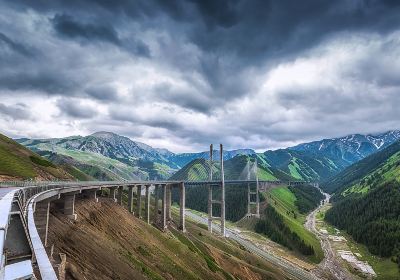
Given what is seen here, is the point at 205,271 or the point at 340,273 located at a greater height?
the point at 205,271

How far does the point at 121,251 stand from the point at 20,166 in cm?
7242

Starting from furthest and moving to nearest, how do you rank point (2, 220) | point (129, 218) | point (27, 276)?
point (129, 218) → point (2, 220) → point (27, 276)

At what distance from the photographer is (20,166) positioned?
11981 centimetres

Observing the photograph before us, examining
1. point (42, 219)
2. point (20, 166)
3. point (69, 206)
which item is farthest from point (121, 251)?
point (20, 166)

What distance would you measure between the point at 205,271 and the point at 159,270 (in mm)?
20940

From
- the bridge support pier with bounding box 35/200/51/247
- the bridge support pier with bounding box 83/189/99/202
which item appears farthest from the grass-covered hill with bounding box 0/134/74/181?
the bridge support pier with bounding box 35/200/51/247

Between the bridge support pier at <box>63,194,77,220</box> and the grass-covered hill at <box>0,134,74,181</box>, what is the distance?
3729cm

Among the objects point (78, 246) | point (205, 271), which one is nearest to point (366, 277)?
point (205, 271)

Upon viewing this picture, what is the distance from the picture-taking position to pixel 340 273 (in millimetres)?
172125

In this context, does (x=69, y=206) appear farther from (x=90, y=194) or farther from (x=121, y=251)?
(x=90, y=194)

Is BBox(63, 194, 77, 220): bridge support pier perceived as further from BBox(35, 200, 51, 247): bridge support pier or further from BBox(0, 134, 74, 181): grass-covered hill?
BBox(0, 134, 74, 181): grass-covered hill

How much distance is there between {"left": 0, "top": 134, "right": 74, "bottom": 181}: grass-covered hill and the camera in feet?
352

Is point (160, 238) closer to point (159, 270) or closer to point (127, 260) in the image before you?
point (159, 270)

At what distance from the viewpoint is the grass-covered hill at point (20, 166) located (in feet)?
352
